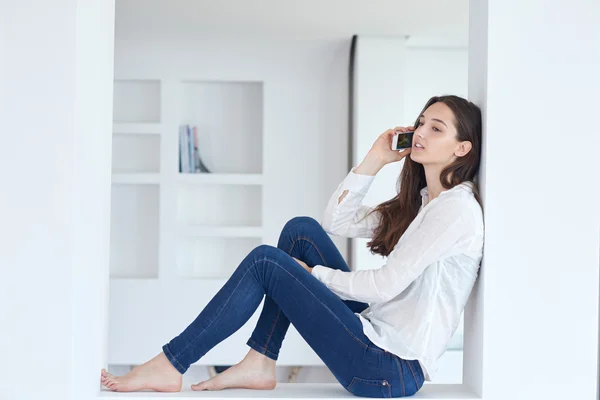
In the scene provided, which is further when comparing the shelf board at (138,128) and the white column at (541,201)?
the shelf board at (138,128)

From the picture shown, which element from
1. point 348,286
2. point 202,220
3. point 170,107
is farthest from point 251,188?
point 348,286

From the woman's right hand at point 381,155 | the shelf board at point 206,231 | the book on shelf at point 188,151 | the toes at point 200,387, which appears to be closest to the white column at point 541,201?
the woman's right hand at point 381,155

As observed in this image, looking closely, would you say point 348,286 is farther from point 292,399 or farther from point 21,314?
point 21,314

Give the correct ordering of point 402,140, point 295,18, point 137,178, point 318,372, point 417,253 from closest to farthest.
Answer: point 417,253, point 402,140, point 295,18, point 137,178, point 318,372

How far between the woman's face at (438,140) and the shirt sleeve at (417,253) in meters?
0.19

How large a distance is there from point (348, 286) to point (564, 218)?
25.7 inches

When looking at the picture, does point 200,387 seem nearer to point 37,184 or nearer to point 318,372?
point 37,184

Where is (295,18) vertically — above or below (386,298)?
above

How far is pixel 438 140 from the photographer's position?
208cm

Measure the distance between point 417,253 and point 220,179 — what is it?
2537 mm

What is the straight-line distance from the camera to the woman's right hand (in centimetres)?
230

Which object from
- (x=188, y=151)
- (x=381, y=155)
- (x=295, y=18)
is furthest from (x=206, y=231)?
(x=381, y=155)

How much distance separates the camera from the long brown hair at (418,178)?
2074 mm

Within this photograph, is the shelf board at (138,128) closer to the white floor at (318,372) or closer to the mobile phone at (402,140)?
the white floor at (318,372)
